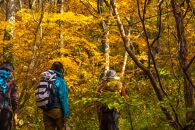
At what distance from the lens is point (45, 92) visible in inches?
245

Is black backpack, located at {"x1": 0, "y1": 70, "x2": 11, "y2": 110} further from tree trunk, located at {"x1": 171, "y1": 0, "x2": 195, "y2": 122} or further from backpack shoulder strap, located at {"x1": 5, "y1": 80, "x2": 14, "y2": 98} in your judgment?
tree trunk, located at {"x1": 171, "y1": 0, "x2": 195, "y2": 122}

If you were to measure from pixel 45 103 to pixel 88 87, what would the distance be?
4.40 metres

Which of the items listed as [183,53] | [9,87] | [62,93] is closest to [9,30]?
[9,87]

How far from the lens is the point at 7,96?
6.42m

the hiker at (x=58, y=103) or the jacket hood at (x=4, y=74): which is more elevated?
the jacket hood at (x=4, y=74)

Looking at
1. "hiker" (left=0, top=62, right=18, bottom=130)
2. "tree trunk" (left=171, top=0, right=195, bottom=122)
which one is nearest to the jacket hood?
"hiker" (left=0, top=62, right=18, bottom=130)

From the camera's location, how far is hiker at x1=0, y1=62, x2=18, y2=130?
20.8 feet

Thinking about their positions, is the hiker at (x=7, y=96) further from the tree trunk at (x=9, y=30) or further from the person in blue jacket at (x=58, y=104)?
Result: the tree trunk at (x=9, y=30)

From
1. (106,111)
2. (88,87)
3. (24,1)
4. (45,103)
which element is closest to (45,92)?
(45,103)

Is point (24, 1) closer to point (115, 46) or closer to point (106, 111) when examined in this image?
point (115, 46)

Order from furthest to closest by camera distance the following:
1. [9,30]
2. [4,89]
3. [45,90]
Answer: [9,30] → [4,89] → [45,90]

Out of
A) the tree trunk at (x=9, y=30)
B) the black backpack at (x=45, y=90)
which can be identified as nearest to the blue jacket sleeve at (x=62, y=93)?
the black backpack at (x=45, y=90)

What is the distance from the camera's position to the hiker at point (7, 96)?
6.34 metres

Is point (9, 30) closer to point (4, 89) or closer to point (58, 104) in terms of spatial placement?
point (4, 89)
